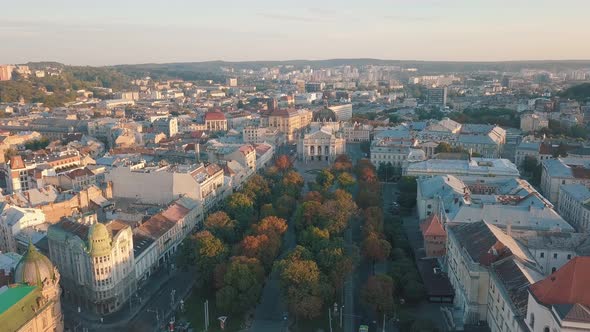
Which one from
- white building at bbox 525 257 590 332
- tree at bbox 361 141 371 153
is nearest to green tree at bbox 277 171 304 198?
tree at bbox 361 141 371 153

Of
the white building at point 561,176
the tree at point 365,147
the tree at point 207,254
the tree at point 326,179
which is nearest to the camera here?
the tree at point 207,254

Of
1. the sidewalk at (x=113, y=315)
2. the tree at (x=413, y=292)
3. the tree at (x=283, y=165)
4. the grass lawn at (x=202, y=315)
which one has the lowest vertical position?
the sidewalk at (x=113, y=315)

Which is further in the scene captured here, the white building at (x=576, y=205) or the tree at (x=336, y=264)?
the white building at (x=576, y=205)

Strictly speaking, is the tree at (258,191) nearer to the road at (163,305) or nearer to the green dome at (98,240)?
the road at (163,305)

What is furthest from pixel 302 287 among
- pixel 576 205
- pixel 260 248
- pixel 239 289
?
pixel 576 205

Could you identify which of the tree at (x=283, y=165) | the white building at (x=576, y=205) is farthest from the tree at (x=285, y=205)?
the white building at (x=576, y=205)

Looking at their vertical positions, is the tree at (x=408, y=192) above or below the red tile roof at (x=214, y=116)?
below

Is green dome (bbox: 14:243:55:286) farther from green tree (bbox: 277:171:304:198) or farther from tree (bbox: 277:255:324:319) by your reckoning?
green tree (bbox: 277:171:304:198)

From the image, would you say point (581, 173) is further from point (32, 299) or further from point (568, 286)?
point (32, 299)

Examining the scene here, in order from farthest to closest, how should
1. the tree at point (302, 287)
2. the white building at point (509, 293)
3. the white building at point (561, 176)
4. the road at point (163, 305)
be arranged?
the white building at point (561, 176), the road at point (163, 305), the tree at point (302, 287), the white building at point (509, 293)
